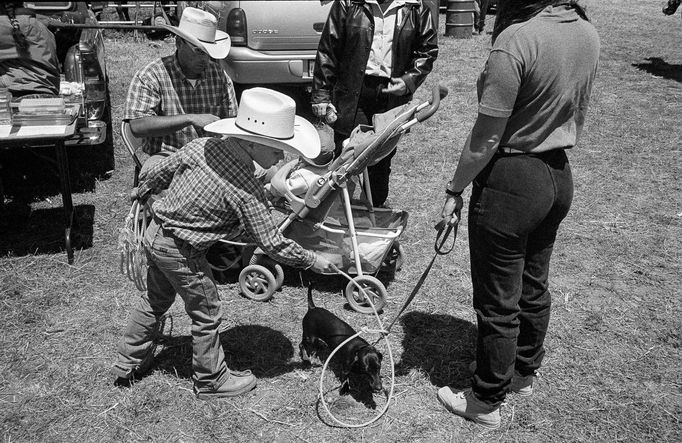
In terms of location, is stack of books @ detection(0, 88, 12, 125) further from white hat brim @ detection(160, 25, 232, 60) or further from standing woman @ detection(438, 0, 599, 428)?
standing woman @ detection(438, 0, 599, 428)

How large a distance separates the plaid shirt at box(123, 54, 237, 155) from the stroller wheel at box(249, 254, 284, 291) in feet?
3.04

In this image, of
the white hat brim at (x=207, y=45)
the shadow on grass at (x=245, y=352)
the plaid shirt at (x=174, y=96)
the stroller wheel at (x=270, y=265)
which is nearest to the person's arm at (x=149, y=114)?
the plaid shirt at (x=174, y=96)

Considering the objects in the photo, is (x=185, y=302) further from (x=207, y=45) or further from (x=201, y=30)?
(x=201, y=30)

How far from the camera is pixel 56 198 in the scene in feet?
19.9

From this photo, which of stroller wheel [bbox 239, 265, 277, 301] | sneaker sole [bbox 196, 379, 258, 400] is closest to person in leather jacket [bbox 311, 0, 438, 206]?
stroller wheel [bbox 239, 265, 277, 301]

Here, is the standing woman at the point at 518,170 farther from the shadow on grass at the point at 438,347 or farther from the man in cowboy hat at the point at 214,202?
the man in cowboy hat at the point at 214,202

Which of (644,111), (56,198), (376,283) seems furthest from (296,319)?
(644,111)

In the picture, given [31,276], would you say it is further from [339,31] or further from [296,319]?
[339,31]

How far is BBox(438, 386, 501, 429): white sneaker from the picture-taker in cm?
338

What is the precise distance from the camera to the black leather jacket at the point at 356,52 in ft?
15.2

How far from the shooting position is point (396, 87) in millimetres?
4809

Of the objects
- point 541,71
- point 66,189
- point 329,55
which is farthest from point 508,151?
point 66,189

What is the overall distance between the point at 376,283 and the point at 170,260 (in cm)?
155

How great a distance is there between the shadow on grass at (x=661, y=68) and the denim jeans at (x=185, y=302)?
9.67m
